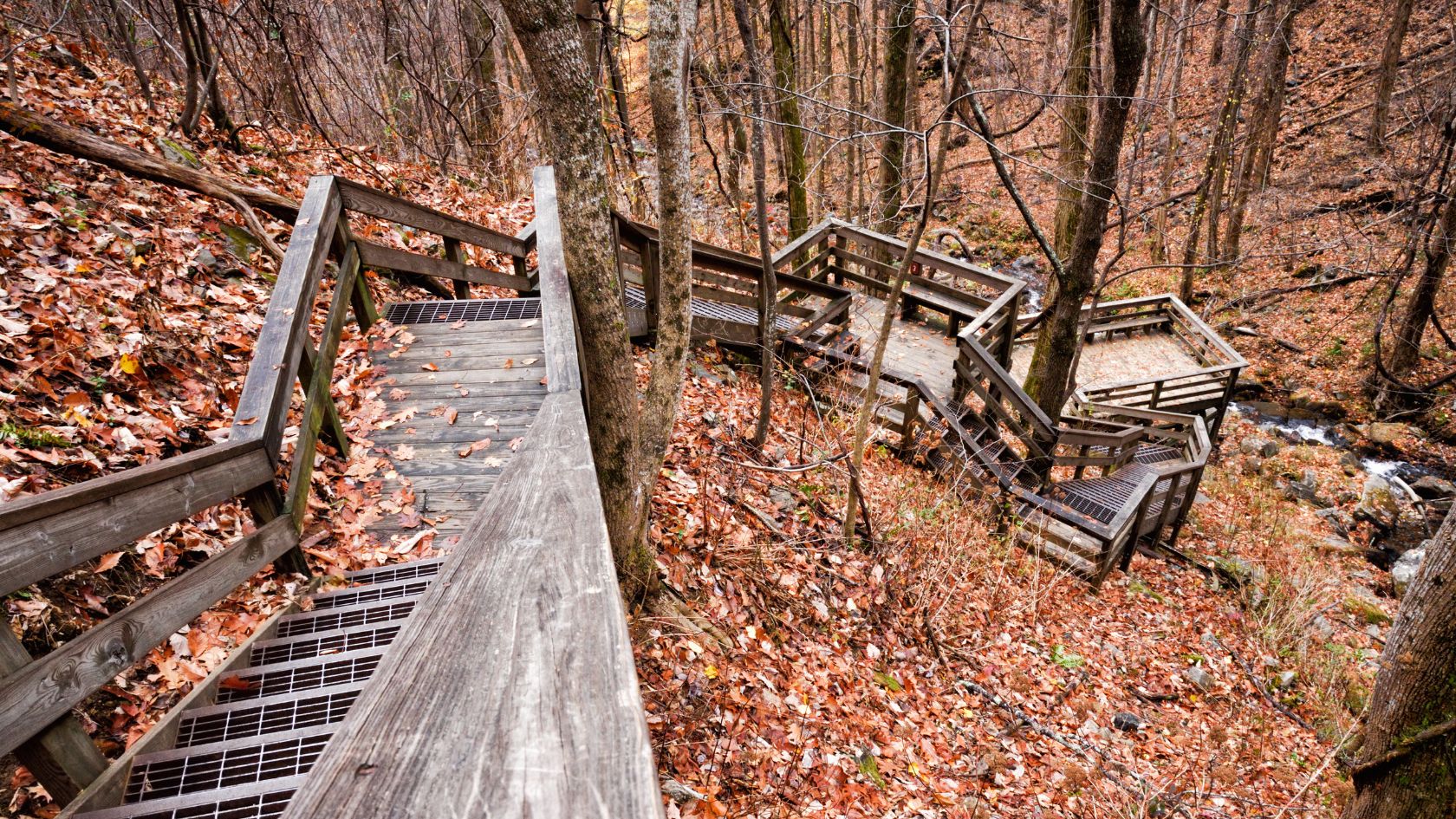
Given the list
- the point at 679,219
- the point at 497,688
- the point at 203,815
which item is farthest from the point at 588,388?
the point at 497,688

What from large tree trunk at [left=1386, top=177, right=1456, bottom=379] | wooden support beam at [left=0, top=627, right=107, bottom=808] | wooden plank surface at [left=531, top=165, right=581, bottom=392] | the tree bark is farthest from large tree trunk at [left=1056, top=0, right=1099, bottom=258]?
wooden support beam at [left=0, top=627, right=107, bottom=808]

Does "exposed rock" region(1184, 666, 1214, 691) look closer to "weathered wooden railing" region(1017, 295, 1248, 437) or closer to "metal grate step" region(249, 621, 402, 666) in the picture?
"weathered wooden railing" region(1017, 295, 1248, 437)

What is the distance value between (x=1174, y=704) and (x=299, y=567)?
8.12 metres

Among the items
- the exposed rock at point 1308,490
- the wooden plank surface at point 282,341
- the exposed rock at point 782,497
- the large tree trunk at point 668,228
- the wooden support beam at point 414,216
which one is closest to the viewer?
the wooden plank surface at point 282,341

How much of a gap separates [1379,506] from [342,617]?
16796 mm

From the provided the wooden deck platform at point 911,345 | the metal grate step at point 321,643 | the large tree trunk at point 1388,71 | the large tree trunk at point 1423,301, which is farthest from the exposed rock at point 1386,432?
the metal grate step at point 321,643

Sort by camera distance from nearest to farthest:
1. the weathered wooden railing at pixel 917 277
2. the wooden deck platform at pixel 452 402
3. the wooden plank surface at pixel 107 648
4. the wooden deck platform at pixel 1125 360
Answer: the wooden plank surface at pixel 107 648
the wooden deck platform at pixel 452 402
the weathered wooden railing at pixel 917 277
the wooden deck platform at pixel 1125 360

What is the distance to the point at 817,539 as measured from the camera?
22.4 ft

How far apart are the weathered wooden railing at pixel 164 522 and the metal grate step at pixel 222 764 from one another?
0.08m

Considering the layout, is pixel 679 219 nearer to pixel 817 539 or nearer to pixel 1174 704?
pixel 817 539

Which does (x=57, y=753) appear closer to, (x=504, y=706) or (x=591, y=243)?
(x=504, y=706)

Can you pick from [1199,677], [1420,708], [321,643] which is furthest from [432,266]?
[1199,677]

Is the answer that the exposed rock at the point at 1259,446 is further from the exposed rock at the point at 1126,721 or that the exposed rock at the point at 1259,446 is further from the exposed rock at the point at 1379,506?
the exposed rock at the point at 1126,721

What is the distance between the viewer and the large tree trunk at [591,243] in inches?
138
